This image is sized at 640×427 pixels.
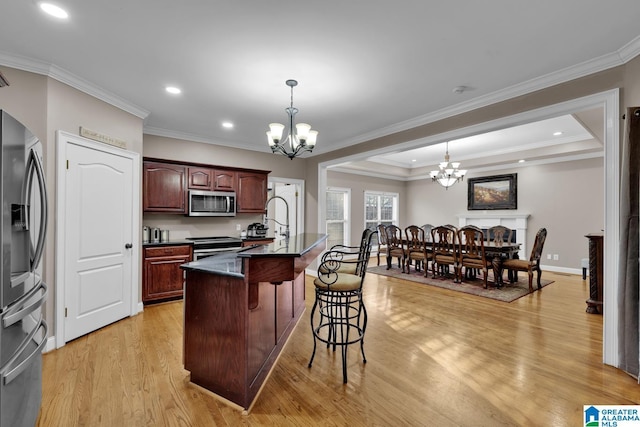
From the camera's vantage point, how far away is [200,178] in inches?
192

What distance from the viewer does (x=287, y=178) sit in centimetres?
625

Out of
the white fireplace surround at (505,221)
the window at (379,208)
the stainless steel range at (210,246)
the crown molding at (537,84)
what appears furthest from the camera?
the window at (379,208)

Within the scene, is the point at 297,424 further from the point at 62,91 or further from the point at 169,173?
the point at 169,173

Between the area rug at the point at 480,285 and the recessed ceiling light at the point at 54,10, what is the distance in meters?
5.76

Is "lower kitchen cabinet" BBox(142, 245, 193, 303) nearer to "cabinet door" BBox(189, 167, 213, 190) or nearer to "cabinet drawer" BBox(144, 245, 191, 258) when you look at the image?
"cabinet drawer" BBox(144, 245, 191, 258)

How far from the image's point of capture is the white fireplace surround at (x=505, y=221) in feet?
22.9

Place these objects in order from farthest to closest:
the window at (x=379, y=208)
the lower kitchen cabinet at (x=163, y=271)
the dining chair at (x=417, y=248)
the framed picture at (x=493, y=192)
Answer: the window at (x=379, y=208) → the framed picture at (x=493, y=192) → the dining chair at (x=417, y=248) → the lower kitchen cabinet at (x=163, y=271)

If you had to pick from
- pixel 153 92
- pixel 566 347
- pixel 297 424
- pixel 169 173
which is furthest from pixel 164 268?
pixel 566 347

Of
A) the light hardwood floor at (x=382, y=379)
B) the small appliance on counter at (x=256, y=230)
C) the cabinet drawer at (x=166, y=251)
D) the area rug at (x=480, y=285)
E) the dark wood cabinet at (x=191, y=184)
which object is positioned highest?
the dark wood cabinet at (x=191, y=184)

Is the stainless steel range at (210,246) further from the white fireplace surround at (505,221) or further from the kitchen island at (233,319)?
the white fireplace surround at (505,221)

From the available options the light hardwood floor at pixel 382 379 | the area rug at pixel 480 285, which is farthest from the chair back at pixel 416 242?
the light hardwood floor at pixel 382 379

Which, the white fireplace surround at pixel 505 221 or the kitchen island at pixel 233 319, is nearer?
the kitchen island at pixel 233 319

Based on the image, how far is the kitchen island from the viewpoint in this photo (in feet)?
6.26

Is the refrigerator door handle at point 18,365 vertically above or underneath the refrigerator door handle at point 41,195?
underneath
